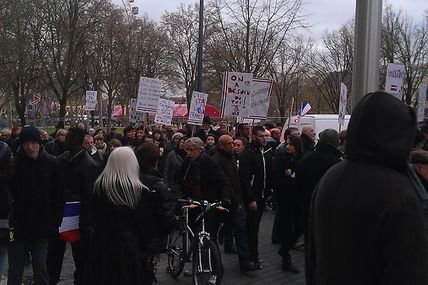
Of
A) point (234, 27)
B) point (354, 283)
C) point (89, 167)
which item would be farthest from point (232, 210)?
point (234, 27)

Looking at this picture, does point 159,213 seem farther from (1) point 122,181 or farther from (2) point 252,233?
(2) point 252,233

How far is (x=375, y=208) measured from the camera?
2271mm

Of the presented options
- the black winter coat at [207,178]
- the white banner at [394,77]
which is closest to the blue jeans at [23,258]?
the black winter coat at [207,178]

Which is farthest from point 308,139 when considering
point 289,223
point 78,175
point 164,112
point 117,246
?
point 164,112

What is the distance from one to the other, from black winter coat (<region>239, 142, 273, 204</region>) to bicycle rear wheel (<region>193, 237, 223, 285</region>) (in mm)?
1603

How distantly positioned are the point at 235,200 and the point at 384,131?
216 inches

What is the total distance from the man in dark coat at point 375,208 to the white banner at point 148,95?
1400cm

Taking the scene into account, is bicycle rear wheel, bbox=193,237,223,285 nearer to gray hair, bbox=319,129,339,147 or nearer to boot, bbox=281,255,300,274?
boot, bbox=281,255,300,274

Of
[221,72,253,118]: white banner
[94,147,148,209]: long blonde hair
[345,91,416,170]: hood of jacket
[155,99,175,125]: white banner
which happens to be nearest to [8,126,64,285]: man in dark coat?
[94,147,148,209]: long blonde hair

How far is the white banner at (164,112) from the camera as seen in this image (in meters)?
18.7

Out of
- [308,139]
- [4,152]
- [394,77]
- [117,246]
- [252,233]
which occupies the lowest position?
[252,233]

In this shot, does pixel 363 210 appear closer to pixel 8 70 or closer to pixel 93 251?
pixel 93 251

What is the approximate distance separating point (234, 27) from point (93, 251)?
75.0 ft

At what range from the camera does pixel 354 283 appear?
2.35 meters
